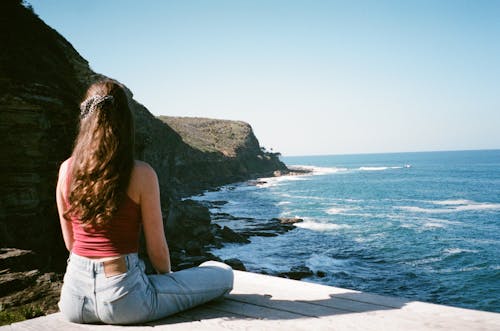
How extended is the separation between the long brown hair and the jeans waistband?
24 centimetres

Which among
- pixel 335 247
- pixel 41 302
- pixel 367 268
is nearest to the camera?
pixel 41 302

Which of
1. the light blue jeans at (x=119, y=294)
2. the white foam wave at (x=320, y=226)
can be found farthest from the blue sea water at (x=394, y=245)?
the light blue jeans at (x=119, y=294)

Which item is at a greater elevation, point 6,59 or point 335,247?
point 6,59

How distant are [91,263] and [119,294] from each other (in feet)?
0.89

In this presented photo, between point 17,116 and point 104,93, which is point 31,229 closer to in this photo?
point 17,116

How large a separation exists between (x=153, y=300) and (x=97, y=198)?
77cm

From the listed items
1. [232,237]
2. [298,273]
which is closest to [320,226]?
[232,237]

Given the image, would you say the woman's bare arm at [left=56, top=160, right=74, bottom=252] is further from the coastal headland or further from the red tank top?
the coastal headland

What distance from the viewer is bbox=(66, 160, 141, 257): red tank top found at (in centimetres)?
231

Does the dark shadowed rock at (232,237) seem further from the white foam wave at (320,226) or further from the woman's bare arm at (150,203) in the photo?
the woman's bare arm at (150,203)

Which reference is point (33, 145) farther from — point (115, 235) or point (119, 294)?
point (119, 294)

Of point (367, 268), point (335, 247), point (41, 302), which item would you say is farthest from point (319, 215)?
point (41, 302)

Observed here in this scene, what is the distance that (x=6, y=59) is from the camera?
12.7m

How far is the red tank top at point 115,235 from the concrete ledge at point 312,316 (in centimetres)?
50
